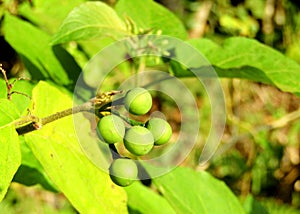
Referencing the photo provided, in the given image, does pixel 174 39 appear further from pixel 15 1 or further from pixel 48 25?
pixel 15 1

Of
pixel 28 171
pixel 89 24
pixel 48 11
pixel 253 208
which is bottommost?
pixel 253 208

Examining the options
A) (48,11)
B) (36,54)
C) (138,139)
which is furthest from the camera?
(48,11)

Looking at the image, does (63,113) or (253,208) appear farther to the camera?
(253,208)

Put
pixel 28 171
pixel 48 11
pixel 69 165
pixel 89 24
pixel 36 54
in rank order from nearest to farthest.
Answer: pixel 69 165 → pixel 89 24 → pixel 28 171 → pixel 36 54 → pixel 48 11

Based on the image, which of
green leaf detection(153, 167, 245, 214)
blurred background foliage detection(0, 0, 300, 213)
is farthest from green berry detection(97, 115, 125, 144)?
blurred background foliage detection(0, 0, 300, 213)

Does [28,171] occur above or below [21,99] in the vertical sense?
below

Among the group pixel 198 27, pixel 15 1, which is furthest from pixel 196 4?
pixel 15 1

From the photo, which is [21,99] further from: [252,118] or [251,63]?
[252,118]

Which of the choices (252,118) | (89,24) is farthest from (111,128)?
(252,118)
